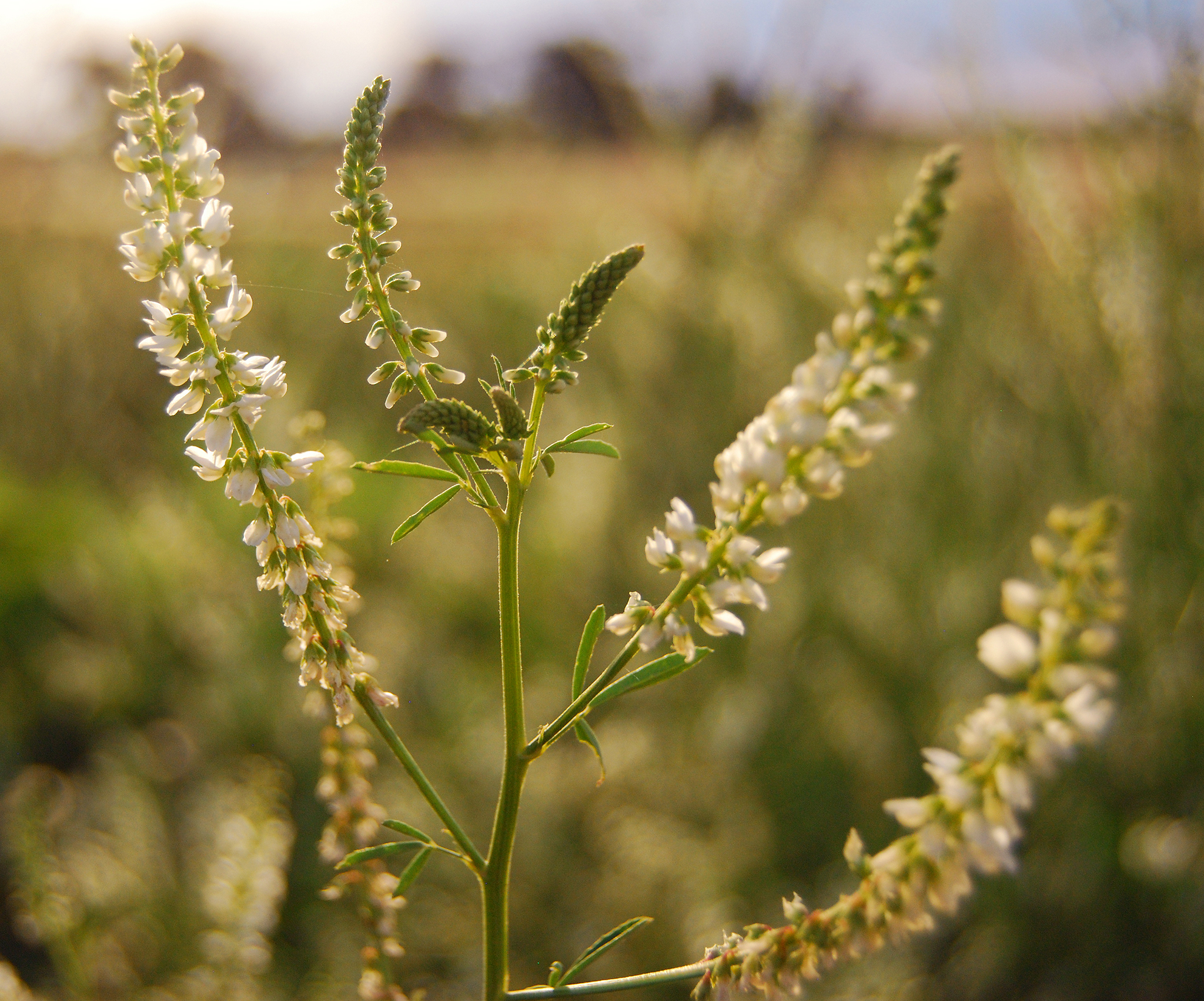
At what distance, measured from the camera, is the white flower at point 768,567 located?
21.4 inches

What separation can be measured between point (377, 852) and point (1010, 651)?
1.30 feet

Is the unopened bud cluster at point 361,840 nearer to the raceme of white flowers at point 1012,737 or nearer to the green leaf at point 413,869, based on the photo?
the green leaf at point 413,869

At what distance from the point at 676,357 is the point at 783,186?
80 centimetres

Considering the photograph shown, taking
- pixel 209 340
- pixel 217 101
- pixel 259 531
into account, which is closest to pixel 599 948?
pixel 259 531

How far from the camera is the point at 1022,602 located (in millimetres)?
425

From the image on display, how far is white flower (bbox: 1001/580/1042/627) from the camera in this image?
0.42 m

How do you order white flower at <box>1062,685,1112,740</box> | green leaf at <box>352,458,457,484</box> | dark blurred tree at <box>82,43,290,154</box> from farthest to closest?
dark blurred tree at <box>82,43,290,154</box> → green leaf at <box>352,458,457,484</box> → white flower at <box>1062,685,1112,740</box>

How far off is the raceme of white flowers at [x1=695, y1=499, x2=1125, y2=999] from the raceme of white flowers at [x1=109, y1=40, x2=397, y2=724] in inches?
13.5

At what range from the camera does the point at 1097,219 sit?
3354 millimetres

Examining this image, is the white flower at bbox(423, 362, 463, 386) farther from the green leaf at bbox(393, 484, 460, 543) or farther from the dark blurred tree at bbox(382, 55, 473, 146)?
the dark blurred tree at bbox(382, 55, 473, 146)

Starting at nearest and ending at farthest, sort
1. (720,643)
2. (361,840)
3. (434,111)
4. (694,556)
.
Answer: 1. (694,556)
2. (361,840)
3. (720,643)
4. (434,111)

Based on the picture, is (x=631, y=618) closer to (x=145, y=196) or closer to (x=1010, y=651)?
(x=1010, y=651)

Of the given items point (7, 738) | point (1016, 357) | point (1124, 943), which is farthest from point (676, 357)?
point (7, 738)

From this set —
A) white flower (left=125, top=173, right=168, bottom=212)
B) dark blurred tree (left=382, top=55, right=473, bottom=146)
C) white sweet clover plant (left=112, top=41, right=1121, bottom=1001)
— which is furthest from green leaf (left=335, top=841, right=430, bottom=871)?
dark blurred tree (left=382, top=55, right=473, bottom=146)
